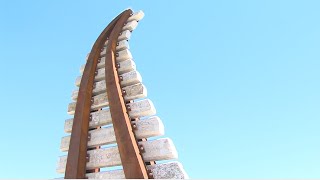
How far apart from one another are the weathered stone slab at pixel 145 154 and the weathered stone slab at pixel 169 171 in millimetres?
92

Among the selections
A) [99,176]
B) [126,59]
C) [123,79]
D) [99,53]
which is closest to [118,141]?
[99,176]

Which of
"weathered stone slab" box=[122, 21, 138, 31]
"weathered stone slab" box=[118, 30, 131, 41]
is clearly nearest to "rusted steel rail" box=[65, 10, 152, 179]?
"weathered stone slab" box=[118, 30, 131, 41]

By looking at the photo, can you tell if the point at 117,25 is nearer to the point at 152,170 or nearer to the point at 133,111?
the point at 133,111

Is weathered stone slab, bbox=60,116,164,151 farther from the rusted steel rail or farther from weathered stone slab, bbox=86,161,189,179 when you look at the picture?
weathered stone slab, bbox=86,161,189,179

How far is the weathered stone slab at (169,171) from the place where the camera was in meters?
2.80

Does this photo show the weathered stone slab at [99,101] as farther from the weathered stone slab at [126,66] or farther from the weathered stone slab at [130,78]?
the weathered stone slab at [126,66]

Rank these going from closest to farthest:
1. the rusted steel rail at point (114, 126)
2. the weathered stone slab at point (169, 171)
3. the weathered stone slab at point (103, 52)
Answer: the weathered stone slab at point (169, 171), the rusted steel rail at point (114, 126), the weathered stone slab at point (103, 52)

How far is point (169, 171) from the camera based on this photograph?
284cm

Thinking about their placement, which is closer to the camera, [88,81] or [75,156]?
[75,156]

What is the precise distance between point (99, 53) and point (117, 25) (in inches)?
21.9

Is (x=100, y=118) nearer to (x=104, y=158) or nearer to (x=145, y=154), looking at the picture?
(x=104, y=158)

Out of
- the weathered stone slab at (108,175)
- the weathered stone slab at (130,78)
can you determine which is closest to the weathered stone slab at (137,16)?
the weathered stone slab at (130,78)

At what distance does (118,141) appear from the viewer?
3062 millimetres

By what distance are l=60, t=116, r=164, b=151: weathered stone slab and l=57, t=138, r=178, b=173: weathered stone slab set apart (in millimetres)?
93
